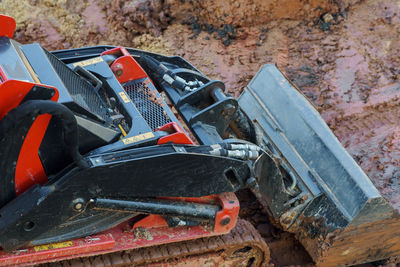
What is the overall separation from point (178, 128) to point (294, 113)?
150cm

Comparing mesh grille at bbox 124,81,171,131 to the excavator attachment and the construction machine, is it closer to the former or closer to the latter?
the construction machine

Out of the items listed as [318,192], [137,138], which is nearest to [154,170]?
[137,138]

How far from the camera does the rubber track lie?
3787mm

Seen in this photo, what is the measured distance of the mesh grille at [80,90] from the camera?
3591 millimetres

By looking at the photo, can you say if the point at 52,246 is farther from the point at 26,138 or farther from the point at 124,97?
the point at 124,97

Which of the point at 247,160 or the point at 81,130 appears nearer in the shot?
the point at 81,130

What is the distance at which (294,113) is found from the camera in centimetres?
493

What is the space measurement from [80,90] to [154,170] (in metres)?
0.78

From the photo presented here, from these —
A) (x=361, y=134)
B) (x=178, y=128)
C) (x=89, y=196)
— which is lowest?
(x=361, y=134)

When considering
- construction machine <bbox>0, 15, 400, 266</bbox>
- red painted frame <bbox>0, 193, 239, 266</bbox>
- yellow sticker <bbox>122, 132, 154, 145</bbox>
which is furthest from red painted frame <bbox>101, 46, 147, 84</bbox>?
red painted frame <bbox>0, 193, 239, 266</bbox>

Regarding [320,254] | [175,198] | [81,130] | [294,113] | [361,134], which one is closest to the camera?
[81,130]

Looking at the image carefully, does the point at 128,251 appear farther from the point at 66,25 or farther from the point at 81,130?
the point at 66,25

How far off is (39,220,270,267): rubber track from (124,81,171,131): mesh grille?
0.86 m

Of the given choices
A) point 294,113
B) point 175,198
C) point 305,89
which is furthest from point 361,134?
point 175,198
